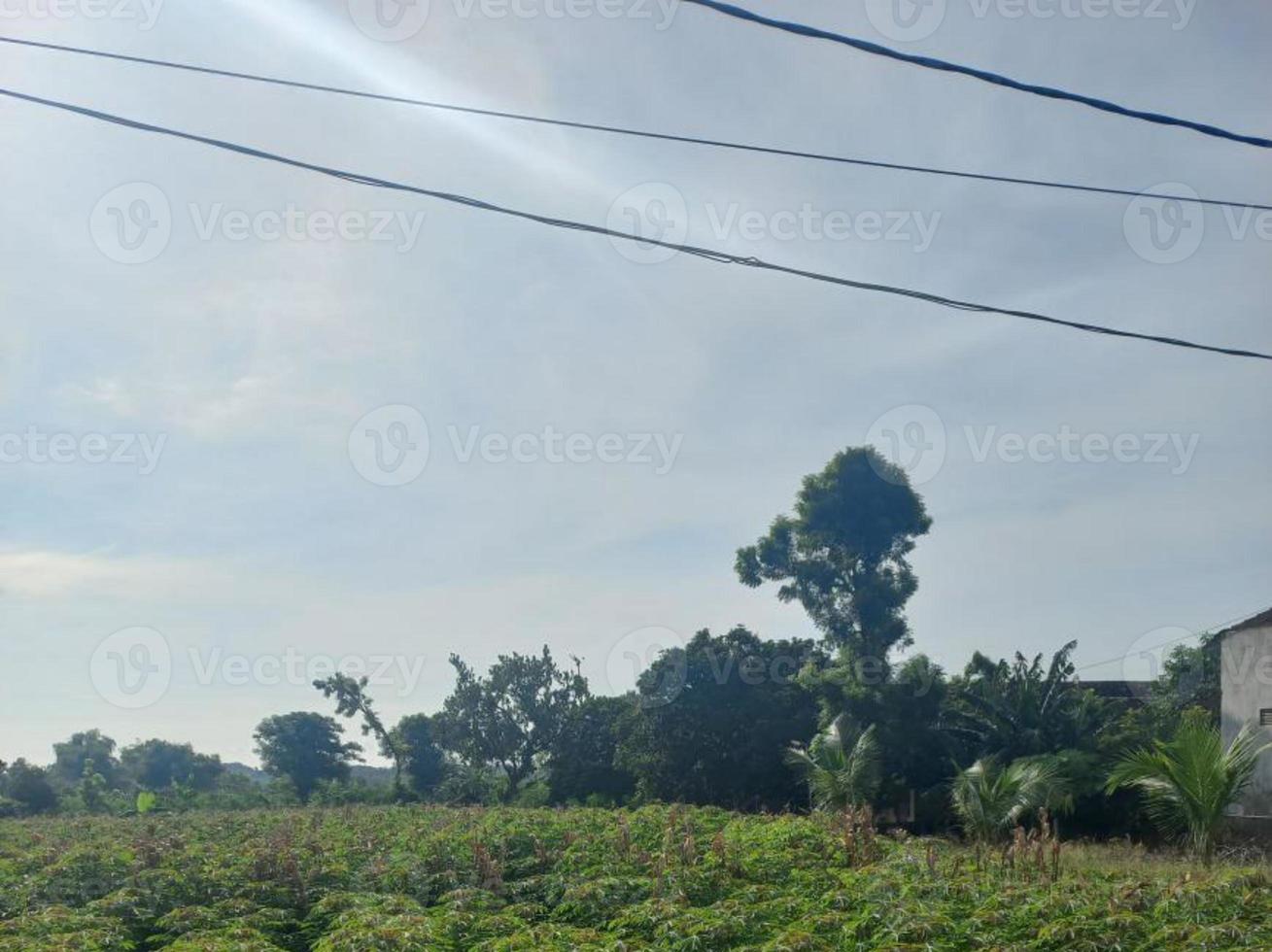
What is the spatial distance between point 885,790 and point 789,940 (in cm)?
1820

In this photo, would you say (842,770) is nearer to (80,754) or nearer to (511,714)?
(511,714)

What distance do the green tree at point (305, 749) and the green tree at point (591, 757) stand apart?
15.8 metres

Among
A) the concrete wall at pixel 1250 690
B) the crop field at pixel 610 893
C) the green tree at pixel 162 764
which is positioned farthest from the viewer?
the green tree at pixel 162 764

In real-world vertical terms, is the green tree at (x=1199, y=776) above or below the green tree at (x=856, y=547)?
below

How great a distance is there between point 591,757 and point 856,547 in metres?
9.39

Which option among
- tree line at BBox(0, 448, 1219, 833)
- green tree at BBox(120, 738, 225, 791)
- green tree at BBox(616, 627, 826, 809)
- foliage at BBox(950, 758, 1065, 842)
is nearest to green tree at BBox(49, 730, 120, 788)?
green tree at BBox(120, 738, 225, 791)

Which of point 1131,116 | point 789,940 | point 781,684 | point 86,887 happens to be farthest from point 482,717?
point 1131,116

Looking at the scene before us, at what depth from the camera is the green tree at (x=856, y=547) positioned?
34.3m

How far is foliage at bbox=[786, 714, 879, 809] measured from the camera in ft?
70.6

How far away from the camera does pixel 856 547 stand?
34406mm

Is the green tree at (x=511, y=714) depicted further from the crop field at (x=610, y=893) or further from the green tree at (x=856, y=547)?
the crop field at (x=610, y=893)

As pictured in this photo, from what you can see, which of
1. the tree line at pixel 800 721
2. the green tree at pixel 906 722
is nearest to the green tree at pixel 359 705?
the tree line at pixel 800 721

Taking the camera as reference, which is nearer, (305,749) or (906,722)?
(906,722)

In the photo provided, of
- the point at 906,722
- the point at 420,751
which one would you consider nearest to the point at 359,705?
the point at 420,751
